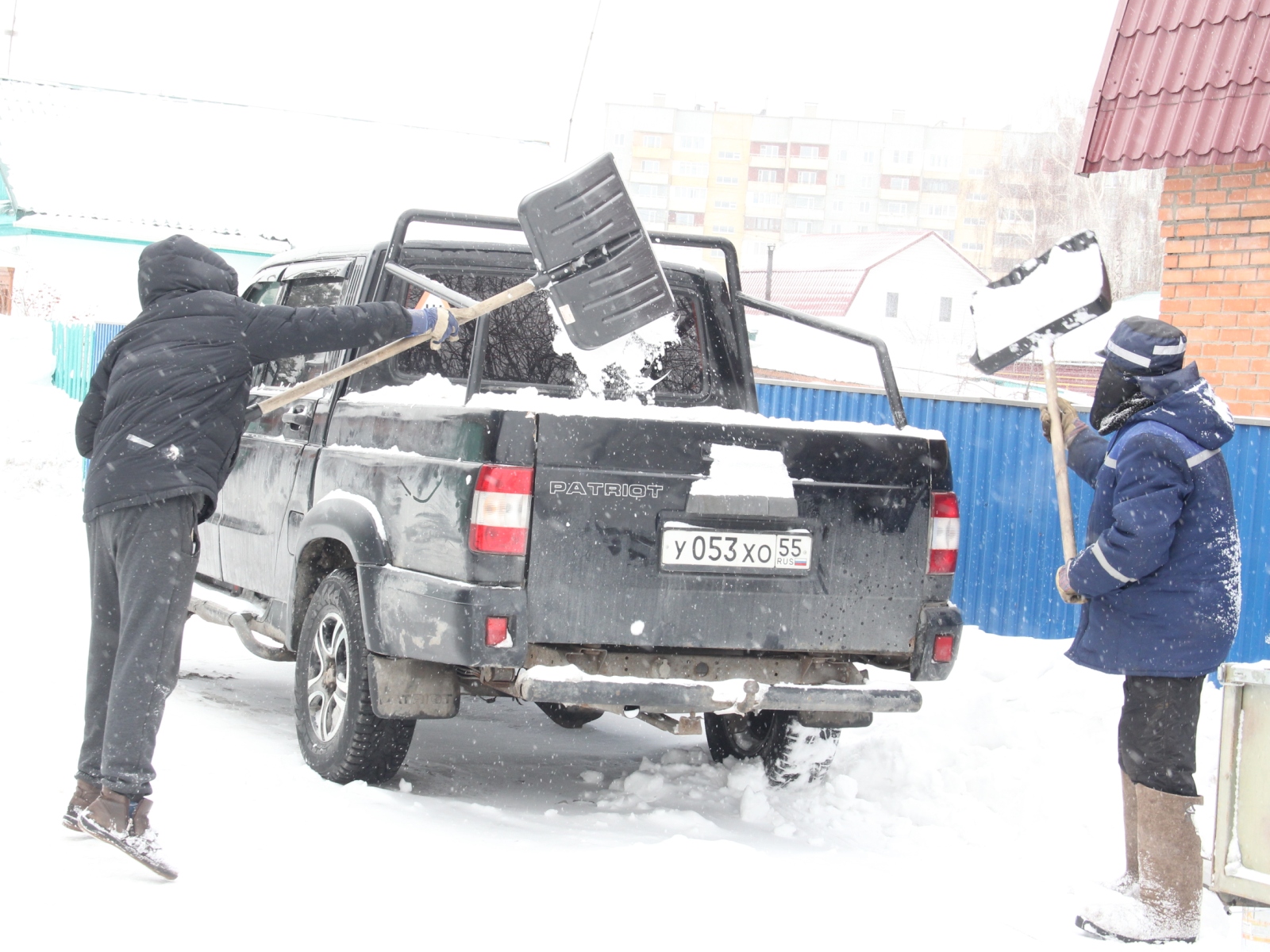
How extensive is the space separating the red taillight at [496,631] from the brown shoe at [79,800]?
1.22m

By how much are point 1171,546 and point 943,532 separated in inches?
33.5

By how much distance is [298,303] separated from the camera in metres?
6.14

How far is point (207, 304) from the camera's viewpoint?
4.05m

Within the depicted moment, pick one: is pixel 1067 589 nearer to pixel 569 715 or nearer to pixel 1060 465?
pixel 1060 465

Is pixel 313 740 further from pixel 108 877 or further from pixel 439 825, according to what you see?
pixel 108 877

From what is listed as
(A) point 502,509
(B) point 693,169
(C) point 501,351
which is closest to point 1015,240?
(B) point 693,169

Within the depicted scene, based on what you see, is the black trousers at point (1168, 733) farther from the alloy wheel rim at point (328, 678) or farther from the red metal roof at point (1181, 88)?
the red metal roof at point (1181, 88)

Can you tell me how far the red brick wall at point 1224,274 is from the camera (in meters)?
7.29

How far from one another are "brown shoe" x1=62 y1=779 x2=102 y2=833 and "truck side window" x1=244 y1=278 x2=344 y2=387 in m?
2.07

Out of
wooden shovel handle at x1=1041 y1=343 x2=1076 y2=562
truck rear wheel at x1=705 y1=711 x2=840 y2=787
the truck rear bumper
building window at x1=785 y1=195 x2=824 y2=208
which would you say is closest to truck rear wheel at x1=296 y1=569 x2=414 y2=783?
the truck rear bumper

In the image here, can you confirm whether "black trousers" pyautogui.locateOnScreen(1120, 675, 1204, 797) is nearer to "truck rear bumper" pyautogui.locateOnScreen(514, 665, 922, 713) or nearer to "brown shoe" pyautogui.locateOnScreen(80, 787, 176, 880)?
"truck rear bumper" pyautogui.locateOnScreen(514, 665, 922, 713)

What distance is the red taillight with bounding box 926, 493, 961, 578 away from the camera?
4.65m

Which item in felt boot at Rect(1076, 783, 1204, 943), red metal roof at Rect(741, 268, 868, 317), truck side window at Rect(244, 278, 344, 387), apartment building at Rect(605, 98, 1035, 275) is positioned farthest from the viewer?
apartment building at Rect(605, 98, 1035, 275)

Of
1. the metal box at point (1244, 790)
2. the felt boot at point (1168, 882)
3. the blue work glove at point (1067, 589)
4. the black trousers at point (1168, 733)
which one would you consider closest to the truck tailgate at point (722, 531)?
the blue work glove at point (1067, 589)
